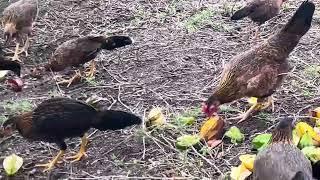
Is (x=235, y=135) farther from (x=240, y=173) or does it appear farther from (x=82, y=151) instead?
(x=82, y=151)

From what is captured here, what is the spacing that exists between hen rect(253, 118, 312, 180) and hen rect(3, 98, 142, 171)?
1.03m

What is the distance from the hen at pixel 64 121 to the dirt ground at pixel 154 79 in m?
0.25

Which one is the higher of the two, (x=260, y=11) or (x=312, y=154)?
(x=260, y=11)

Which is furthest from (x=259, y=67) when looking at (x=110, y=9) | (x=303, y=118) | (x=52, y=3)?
(x=52, y=3)

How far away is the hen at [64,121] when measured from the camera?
3.87 meters

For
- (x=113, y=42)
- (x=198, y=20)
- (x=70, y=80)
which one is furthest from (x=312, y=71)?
(x=70, y=80)

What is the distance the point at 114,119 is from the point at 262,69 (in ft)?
4.23

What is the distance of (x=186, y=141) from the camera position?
4.07 m

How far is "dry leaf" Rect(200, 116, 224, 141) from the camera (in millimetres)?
4168

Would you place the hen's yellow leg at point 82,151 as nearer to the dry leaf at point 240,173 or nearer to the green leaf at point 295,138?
the dry leaf at point 240,173

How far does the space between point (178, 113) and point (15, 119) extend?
135cm

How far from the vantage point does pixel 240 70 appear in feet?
14.4

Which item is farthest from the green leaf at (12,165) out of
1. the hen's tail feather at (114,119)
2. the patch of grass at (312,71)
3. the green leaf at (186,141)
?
the patch of grass at (312,71)

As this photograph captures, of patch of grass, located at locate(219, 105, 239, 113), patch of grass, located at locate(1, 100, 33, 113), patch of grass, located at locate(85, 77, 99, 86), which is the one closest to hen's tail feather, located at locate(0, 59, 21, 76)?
patch of grass, located at locate(1, 100, 33, 113)
